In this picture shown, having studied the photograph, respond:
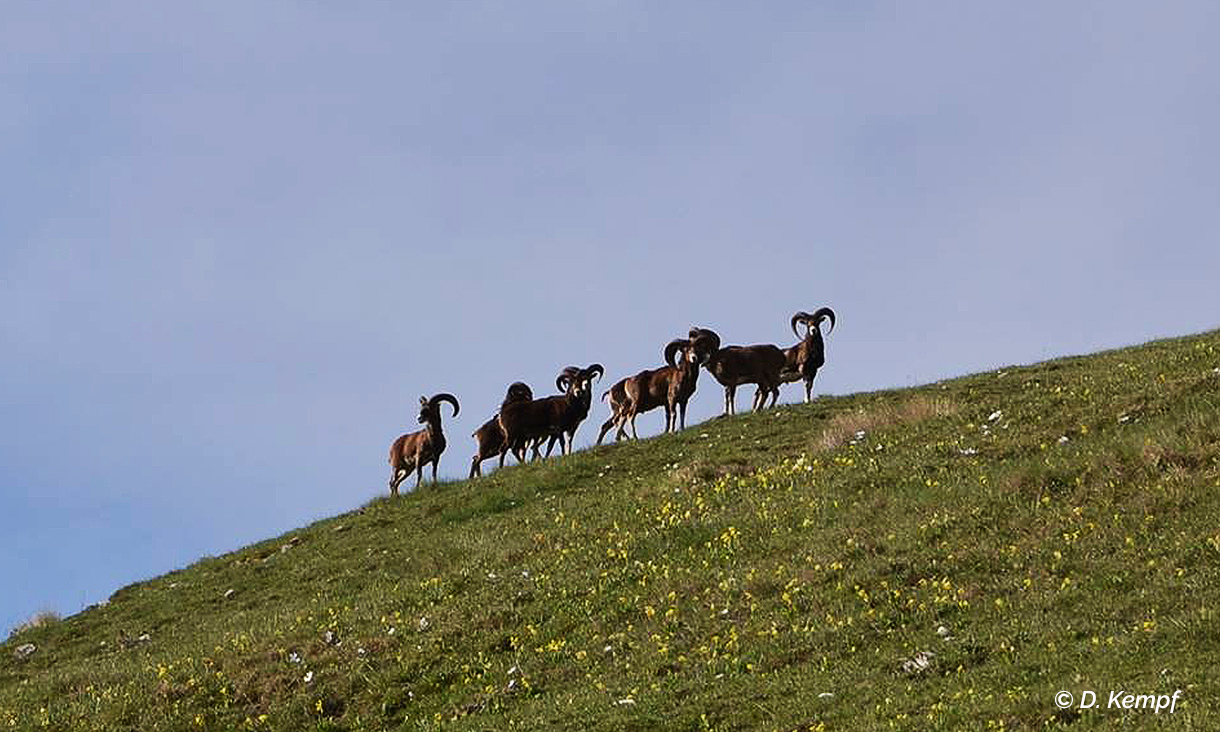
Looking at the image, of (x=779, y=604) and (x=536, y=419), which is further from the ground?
(x=536, y=419)

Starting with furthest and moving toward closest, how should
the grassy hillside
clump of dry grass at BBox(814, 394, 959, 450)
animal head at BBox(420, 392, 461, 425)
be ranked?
animal head at BBox(420, 392, 461, 425)
clump of dry grass at BBox(814, 394, 959, 450)
the grassy hillside

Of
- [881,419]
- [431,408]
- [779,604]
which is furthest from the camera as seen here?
[431,408]

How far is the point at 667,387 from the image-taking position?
127 ft

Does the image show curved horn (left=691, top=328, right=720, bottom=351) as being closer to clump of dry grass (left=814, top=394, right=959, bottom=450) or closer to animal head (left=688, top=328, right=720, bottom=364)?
animal head (left=688, top=328, right=720, bottom=364)

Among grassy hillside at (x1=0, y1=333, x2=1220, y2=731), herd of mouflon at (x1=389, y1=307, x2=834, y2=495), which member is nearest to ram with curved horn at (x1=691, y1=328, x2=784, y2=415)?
herd of mouflon at (x1=389, y1=307, x2=834, y2=495)

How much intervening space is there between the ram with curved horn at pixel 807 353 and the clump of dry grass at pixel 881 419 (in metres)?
11.6

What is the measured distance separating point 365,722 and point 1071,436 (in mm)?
11001

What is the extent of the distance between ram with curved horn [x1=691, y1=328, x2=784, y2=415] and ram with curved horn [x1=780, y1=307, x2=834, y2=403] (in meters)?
0.48

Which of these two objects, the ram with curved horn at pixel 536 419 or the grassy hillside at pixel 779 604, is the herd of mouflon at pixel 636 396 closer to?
the ram with curved horn at pixel 536 419

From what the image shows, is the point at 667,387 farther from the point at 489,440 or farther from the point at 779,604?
the point at 779,604

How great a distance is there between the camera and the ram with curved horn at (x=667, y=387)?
126ft

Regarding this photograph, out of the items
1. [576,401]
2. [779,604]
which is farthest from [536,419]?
[779,604]

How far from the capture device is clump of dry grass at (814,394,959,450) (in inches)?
1038

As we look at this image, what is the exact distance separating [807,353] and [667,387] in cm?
420
